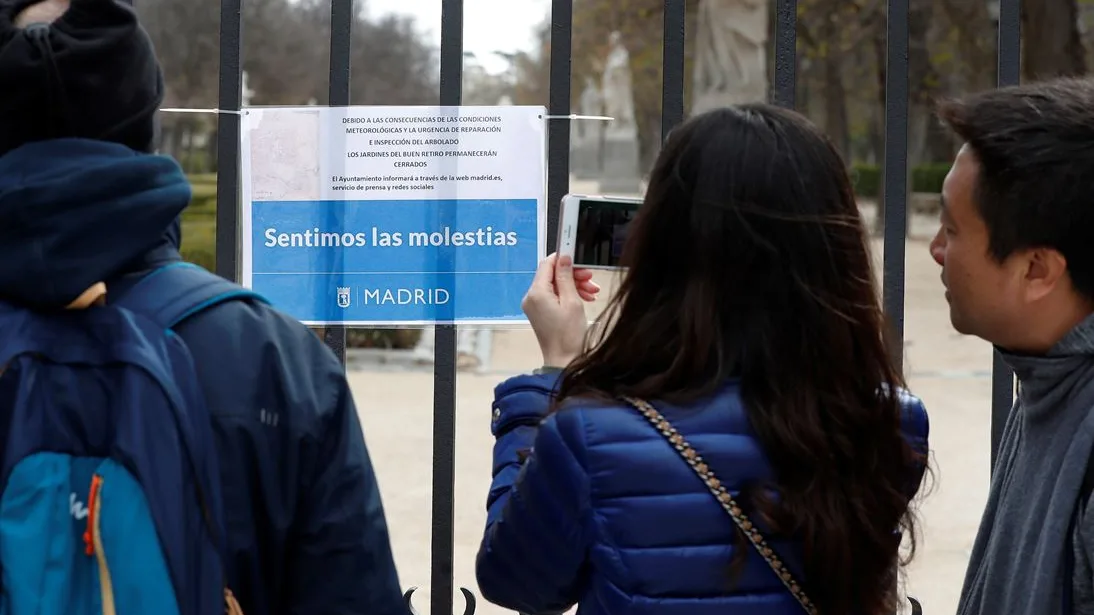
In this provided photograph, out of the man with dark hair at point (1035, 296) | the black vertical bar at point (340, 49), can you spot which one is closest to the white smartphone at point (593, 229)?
the man with dark hair at point (1035, 296)

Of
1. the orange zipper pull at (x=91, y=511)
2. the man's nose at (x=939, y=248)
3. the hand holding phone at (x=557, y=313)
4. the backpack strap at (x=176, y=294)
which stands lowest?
the orange zipper pull at (x=91, y=511)

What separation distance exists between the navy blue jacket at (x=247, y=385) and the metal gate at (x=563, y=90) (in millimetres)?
1006

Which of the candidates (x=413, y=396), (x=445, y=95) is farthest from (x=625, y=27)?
(x=445, y=95)

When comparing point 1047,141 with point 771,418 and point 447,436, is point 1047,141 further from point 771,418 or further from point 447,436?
point 447,436

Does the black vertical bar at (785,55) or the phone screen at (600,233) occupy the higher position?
the black vertical bar at (785,55)

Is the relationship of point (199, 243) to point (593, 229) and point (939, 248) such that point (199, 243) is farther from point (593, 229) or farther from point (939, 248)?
point (939, 248)

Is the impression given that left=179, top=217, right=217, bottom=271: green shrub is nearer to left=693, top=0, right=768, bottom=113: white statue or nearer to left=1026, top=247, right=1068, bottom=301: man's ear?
left=693, top=0, right=768, bottom=113: white statue

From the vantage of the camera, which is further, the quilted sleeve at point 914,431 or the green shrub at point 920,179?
the green shrub at point 920,179

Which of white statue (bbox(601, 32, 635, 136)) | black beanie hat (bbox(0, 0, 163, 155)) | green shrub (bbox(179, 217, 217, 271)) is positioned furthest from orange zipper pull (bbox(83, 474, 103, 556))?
white statue (bbox(601, 32, 635, 136))

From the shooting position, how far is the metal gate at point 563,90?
9.27ft

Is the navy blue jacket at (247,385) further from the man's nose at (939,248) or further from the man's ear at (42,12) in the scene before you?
the man's nose at (939,248)

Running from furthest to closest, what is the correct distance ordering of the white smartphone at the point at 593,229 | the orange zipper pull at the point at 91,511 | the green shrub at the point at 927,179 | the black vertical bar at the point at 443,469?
the green shrub at the point at 927,179, the black vertical bar at the point at 443,469, the white smartphone at the point at 593,229, the orange zipper pull at the point at 91,511

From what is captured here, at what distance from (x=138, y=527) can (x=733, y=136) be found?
2.93ft

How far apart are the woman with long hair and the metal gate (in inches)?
35.4
